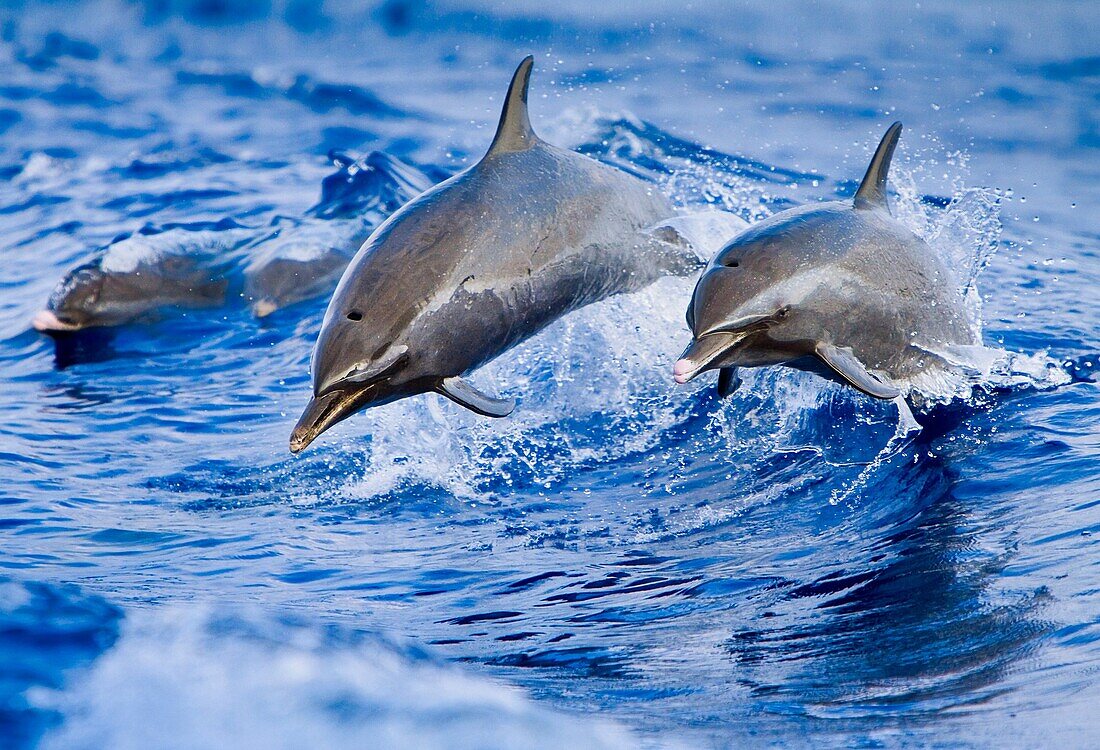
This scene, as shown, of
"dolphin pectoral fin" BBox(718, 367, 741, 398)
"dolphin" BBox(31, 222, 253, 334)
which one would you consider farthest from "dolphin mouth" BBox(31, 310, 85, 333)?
"dolphin pectoral fin" BBox(718, 367, 741, 398)

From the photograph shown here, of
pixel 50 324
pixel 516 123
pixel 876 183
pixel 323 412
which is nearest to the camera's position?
pixel 323 412

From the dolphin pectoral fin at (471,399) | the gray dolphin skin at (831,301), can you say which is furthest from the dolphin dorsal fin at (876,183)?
the dolphin pectoral fin at (471,399)

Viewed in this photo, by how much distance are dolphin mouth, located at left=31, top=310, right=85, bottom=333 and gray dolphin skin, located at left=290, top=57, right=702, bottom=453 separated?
4.72 metres

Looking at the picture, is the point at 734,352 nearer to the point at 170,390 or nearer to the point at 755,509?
the point at 755,509

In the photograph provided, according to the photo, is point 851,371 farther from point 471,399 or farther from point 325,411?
point 325,411

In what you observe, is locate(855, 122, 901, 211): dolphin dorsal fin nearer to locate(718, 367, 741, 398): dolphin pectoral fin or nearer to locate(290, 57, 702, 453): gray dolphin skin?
locate(718, 367, 741, 398): dolphin pectoral fin

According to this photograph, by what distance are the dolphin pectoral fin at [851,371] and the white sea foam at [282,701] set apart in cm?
212

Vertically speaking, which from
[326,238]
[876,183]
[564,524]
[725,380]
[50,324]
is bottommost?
[50,324]

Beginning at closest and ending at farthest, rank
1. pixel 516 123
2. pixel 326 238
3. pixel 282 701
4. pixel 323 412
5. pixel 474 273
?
pixel 282 701
pixel 323 412
pixel 474 273
pixel 516 123
pixel 326 238

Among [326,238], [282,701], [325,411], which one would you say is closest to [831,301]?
[325,411]

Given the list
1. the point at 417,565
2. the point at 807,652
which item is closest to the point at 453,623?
the point at 417,565

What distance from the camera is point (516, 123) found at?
623cm

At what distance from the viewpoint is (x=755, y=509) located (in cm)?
603

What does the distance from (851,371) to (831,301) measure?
1.12 ft
